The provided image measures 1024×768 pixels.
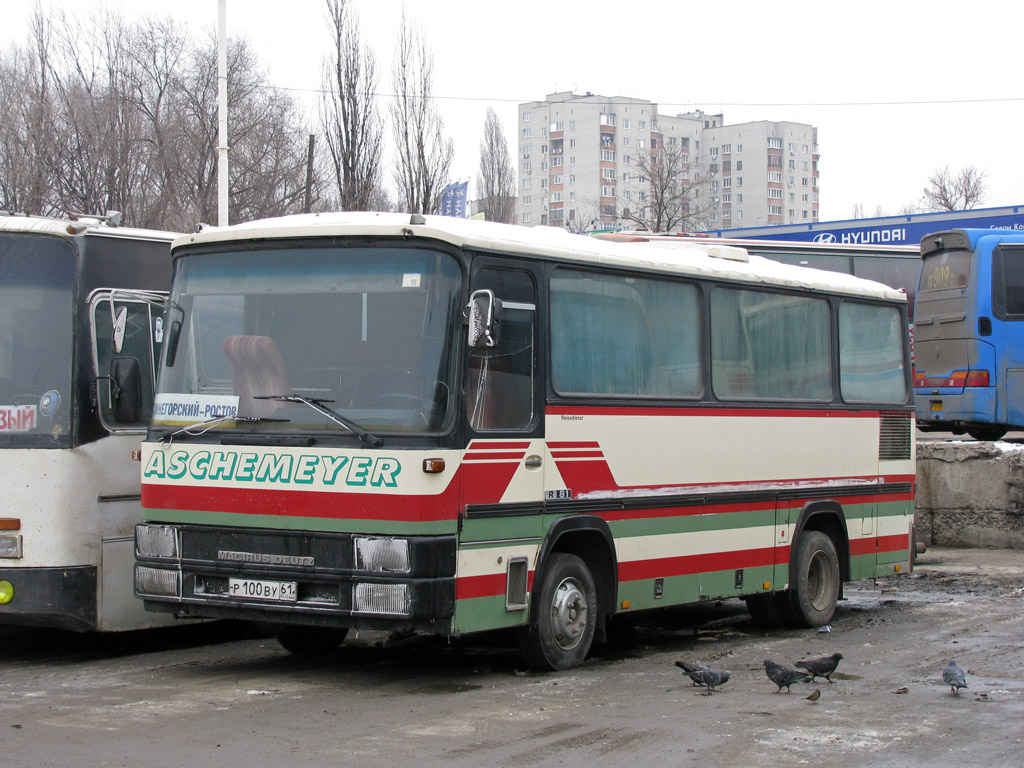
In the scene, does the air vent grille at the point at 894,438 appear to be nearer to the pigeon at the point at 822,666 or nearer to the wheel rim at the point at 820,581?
the wheel rim at the point at 820,581

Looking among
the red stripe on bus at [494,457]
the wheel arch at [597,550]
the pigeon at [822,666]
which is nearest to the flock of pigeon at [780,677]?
the pigeon at [822,666]

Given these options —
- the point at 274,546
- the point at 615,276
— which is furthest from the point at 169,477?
the point at 615,276

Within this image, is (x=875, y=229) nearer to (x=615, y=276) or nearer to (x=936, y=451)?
(x=936, y=451)

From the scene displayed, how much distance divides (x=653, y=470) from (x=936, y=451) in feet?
27.9

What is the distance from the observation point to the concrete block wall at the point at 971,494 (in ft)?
54.1

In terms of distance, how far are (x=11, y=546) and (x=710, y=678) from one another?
15.6ft

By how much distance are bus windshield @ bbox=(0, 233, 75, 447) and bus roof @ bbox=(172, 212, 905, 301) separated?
1048 millimetres

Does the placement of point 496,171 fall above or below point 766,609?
above

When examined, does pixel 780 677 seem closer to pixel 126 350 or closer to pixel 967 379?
pixel 126 350

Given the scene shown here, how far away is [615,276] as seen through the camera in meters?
9.55

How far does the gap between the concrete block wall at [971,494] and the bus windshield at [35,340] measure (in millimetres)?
11595

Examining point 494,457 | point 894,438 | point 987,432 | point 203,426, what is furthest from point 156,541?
point 987,432

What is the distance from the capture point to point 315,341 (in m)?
8.13

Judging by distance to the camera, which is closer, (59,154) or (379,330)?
(379,330)
